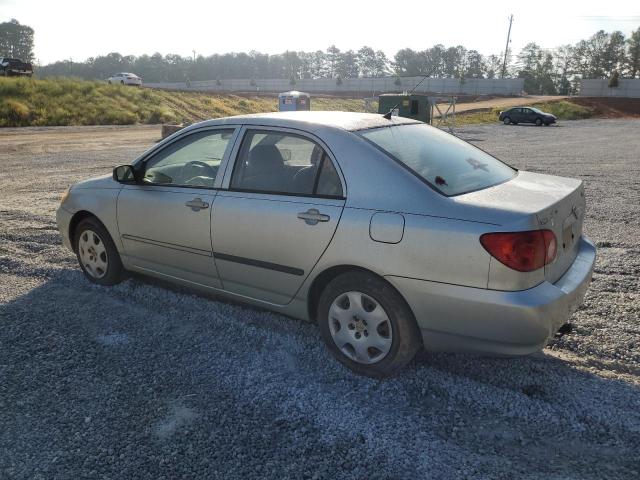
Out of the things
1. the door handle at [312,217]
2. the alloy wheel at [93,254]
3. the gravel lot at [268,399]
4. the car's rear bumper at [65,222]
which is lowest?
the gravel lot at [268,399]

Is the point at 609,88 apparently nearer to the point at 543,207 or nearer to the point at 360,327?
the point at 543,207

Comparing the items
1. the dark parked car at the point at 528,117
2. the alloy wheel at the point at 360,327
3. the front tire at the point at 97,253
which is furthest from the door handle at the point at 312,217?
the dark parked car at the point at 528,117

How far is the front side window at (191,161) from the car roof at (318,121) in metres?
0.16

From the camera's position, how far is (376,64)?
144500 millimetres

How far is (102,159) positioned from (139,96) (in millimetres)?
21998

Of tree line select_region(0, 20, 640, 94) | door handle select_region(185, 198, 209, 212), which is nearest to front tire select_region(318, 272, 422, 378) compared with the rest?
door handle select_region(185, 198, 209, 212)

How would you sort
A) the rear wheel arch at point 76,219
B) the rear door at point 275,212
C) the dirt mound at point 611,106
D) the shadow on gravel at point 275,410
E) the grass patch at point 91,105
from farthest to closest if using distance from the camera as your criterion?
the dirt mound at point 611,106, the grass patch at point 91,105, the rear wheel arch at point 76,219, the rear door at point 275,212, the shadow on gravel at point 275,410

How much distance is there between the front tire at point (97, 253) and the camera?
15.7 feet

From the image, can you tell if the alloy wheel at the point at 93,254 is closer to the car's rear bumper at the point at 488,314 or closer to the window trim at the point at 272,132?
the window trim at the point at 272,132

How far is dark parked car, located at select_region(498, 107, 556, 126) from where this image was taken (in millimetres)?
36688

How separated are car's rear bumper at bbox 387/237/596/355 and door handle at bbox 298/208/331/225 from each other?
1.91ft

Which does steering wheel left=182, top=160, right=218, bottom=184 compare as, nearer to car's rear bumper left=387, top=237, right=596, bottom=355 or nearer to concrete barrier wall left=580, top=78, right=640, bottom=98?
car's rear bumper left=387, top=237, right=596, bottom=355

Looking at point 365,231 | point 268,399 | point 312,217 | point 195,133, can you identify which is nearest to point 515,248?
point 365,231

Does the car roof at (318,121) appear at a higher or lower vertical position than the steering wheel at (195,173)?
higher
